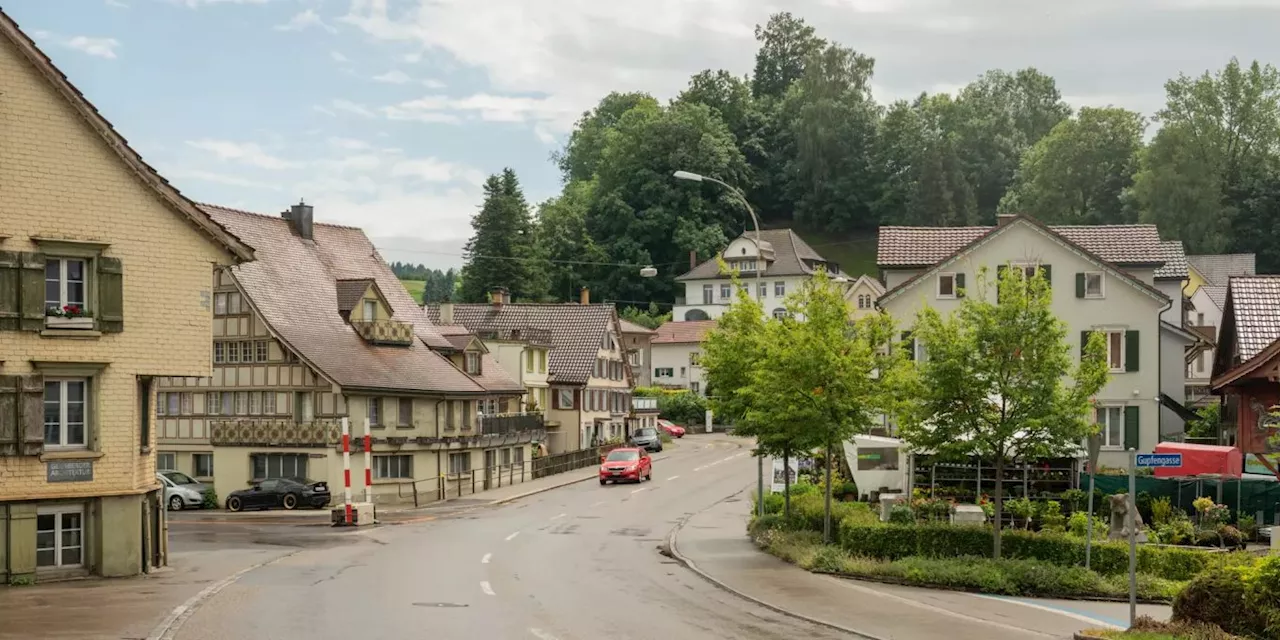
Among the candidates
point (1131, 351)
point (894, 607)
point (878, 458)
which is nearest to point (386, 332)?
point (878, 458)

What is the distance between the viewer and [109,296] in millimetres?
28312

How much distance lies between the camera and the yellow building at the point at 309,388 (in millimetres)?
52125

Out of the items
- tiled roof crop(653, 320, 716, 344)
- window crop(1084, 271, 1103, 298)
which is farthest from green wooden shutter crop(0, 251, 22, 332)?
tiled roof crop(653, 320, 716, 344)

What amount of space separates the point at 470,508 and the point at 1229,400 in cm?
2854

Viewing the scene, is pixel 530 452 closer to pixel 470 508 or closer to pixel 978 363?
pixel 470 508

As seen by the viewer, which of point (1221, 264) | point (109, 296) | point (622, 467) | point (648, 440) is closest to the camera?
point (109, 296)

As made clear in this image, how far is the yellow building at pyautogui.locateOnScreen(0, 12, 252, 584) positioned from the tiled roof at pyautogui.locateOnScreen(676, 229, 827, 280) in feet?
307

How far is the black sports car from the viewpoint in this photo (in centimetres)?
5025

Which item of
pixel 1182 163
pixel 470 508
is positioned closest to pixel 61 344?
pixel 470 508

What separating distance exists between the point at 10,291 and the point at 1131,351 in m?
37.9

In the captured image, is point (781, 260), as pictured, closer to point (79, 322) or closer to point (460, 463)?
point (460, 463)

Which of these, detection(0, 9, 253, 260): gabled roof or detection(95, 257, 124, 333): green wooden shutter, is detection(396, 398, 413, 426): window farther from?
detection(95, 257, 124, 333): green wooden shutter

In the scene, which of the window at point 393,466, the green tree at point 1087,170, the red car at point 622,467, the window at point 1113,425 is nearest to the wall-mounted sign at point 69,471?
the window at point 393,466

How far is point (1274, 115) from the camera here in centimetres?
10562
